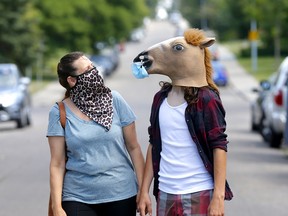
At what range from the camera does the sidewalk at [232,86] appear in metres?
44.0

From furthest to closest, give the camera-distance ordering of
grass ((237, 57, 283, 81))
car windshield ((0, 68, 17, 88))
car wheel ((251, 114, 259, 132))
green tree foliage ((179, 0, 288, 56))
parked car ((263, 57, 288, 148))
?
grass ((237, 57, 283, 81)), green tree foliage ((179, 0, 288, 56)), car windshield ((0, 68, 17, 88)), car wheel ((251, 114, 259, 132)), parked car ((263, 57, 288, 148))

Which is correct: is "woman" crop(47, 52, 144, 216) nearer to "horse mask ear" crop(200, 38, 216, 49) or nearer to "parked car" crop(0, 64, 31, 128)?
"horse mask ear" crop(200, 38, 216, 49)

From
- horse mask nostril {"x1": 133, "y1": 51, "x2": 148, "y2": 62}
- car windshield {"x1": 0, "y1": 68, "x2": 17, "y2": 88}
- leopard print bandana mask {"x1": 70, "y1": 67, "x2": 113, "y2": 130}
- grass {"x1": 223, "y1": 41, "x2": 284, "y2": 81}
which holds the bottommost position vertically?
grass {"x1": 223, "y1": 41, "x2": 284, "y2": 81}

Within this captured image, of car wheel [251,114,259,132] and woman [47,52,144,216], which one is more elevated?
woman [47,52,144,216]

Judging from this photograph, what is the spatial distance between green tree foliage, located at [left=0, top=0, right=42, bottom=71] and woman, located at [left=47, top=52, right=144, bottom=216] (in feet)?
147

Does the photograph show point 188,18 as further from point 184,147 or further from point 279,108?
point 184,147

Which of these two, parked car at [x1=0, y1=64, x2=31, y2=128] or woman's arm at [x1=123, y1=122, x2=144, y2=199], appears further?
parked car at [x1=0, y1=64, x2=31, y2=128]

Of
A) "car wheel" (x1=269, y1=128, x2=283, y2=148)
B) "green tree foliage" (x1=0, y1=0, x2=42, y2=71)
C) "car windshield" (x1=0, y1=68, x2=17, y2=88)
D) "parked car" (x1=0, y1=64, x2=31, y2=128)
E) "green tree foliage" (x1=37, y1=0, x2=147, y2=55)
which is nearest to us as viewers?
"car wheel" (x1=269, y1=128, x2=283, y2=148)

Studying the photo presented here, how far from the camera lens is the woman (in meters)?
6.06

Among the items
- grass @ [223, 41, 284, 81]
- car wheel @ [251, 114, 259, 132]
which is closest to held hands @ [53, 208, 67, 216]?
car wheel @ [251, 114, 259, 132]

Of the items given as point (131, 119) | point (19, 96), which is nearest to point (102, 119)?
point (131, 119)

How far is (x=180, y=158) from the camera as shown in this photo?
580 cm

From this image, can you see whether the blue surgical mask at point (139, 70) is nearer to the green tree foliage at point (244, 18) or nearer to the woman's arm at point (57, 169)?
the woman's arm at point (57, 169)

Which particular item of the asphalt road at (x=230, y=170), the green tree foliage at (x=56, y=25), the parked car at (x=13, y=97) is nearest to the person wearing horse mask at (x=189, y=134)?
the asphalt road at (x=230, y=170)
